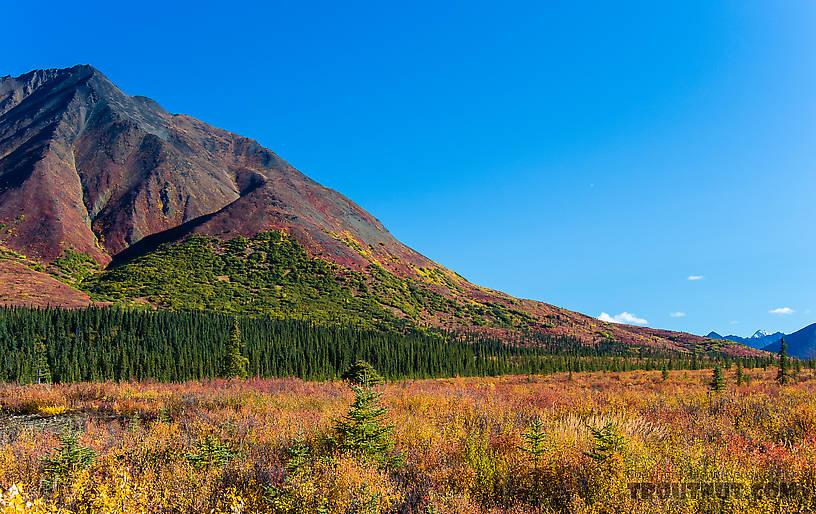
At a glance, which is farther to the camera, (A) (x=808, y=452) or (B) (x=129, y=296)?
(B) (x=129, y=296)

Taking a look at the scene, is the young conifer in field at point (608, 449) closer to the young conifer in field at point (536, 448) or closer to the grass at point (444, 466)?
the grass at point (444, 466)

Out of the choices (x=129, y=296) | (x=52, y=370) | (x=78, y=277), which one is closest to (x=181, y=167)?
(x=78, y=277)

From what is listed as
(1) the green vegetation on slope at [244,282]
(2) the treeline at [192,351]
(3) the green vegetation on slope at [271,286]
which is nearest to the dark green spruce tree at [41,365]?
(2) the treeline at [192,351]

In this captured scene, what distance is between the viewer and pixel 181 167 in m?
178

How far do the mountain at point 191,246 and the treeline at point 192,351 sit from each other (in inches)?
782

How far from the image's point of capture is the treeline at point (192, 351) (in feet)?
155

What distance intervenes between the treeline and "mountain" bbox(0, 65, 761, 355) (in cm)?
1987

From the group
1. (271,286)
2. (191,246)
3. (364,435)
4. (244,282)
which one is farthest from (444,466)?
(191,246)

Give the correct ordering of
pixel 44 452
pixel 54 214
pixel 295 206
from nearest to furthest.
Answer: pixel 44 452
pixel 54 214
pixel 295 206

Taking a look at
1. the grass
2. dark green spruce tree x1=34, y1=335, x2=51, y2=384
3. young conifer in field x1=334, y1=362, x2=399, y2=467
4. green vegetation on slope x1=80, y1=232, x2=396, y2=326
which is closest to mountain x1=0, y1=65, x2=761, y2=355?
green vegetation on slope x1=80, y1=232, x2=396, y2=326

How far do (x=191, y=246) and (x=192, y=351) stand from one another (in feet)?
265

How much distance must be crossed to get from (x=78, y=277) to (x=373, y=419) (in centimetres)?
12590

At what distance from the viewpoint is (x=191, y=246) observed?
4931 inches

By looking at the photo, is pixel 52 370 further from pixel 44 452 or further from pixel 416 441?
pixel 416 441
